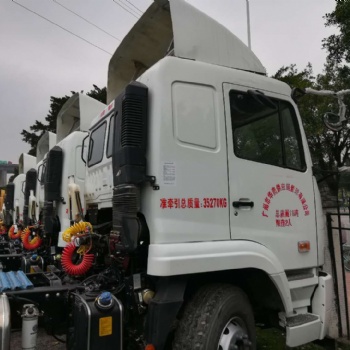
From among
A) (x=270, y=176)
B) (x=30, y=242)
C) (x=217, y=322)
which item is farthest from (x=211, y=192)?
(x=30, y=242)

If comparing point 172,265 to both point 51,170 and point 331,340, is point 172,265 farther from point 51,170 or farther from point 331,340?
point 51,170

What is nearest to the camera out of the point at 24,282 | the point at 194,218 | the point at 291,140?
the point at 194,218

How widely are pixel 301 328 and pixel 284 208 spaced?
1083 millimetres

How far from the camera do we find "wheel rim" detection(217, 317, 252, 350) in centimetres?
296

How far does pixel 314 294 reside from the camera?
3834 mm

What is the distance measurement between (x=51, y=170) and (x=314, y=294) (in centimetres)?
500

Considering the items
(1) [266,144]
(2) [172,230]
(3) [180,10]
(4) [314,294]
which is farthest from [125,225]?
(4) [314,294]

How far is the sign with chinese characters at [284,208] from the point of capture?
135 inches

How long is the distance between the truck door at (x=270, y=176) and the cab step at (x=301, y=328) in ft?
1.58

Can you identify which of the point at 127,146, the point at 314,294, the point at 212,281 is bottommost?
the point at 314,294

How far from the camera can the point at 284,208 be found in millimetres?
3557

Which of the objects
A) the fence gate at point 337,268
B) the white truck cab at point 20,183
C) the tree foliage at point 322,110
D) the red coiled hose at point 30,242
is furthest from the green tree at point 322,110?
the white truck cab at point 20,183

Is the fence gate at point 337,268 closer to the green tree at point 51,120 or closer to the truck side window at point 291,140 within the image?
the truck side window at point 291,140

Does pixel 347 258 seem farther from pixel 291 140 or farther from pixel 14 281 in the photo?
pixel 14 281
